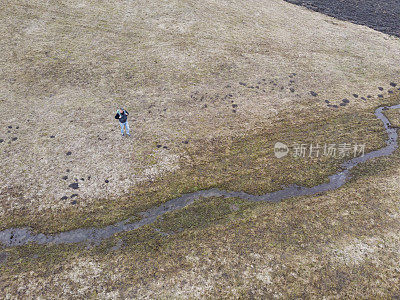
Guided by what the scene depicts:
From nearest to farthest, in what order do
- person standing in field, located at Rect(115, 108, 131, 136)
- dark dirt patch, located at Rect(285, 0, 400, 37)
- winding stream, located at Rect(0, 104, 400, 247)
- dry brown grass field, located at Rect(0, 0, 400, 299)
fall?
dry brown grass field, located at Rect(0, 0, 400, 299) < winding stream, located at Rect(0, 104, 400, 247) < person standing in field, located at Rect(115, 108, 131, 136) < dark dirt patch, located at Rect(285, 0, 400, 37)

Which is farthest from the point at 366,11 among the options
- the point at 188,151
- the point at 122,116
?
the point at 122,116

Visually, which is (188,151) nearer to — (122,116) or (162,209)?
(162,209)

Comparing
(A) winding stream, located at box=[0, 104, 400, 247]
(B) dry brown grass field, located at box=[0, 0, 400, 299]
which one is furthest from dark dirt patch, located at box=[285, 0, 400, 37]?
(A) winding stream, located at box=[0, 104, 400, 247]

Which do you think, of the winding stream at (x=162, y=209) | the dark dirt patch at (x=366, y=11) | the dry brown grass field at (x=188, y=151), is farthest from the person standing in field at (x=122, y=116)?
the dark dirt patch at (x=366, y=11)

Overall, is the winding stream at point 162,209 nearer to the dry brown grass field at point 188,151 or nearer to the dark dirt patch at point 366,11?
the dry brown grass field at point 188,151

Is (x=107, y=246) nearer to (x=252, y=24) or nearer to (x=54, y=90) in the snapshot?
(x=54, y=90)

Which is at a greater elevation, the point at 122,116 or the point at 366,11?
the point at 366,11

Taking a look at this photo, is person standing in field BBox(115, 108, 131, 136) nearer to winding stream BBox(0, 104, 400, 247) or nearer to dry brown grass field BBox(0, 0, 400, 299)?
dry brown grass field BBox(0, 0, 400, 299)
